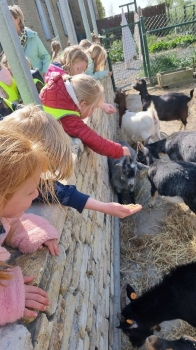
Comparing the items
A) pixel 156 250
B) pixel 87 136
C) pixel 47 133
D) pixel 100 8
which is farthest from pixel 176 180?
pixel 100 8

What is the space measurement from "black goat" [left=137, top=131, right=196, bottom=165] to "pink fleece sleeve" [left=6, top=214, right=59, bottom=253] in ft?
9.82

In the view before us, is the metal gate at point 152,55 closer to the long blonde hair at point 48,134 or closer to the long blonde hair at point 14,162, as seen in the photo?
the long blonde hair at point 48,134

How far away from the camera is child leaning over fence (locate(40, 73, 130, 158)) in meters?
2.64

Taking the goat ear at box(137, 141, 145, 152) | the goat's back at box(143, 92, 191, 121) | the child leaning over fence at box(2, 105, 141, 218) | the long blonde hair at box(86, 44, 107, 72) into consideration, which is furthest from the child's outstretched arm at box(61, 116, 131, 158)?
the goat's back at box(143, 92, 191, 121)

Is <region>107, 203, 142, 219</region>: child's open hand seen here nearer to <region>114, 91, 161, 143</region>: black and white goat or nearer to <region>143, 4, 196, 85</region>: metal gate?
<region>114, 91, 161, 143</region>: black and white goat

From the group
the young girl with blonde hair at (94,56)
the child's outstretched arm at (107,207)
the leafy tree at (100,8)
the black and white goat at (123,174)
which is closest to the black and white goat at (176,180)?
the black and white goat at (123,174)

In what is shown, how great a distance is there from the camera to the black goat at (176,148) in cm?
441

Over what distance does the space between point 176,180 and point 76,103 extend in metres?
1.72

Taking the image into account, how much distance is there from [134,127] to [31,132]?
502 centimetres

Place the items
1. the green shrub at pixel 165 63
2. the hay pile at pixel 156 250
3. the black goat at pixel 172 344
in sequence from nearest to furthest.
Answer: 1. the black goat at pixel 172 344
2. the hay pile at pixel 156 250
3. the green shrub at pixel 165 63

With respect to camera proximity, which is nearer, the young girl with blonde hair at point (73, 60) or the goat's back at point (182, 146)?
the young girl with blonde hair at point (73, 60)

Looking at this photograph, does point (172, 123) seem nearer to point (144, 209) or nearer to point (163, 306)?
point (144, 209)

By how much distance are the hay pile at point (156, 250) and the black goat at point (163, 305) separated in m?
0.60

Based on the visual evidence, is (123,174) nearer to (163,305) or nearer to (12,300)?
(163,305)
